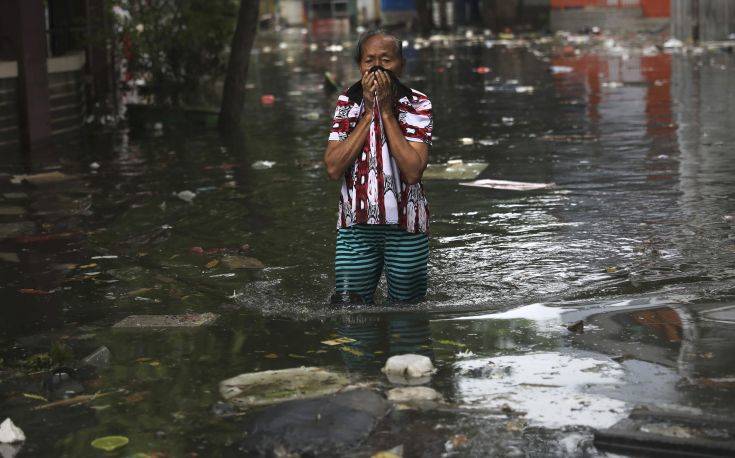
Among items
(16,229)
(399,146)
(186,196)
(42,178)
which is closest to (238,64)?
(42,178)

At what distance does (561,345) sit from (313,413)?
1378 millimetres

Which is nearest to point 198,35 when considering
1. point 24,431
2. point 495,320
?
point 495,320

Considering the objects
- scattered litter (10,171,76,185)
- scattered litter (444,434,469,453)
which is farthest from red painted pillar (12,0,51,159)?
scattered litter (444,434,469,453)

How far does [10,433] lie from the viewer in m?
4.13

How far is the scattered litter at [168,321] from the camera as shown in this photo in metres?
5.76

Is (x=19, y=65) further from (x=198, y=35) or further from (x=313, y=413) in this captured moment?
(x=313, y=413)

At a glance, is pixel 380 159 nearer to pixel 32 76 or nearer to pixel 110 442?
pixel 110 442

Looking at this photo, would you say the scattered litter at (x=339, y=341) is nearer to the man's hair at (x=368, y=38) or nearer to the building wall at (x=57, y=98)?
the man's hair at (x=368, y=38)

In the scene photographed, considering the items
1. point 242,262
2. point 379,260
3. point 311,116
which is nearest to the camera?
point 379,260

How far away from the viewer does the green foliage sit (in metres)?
14.5

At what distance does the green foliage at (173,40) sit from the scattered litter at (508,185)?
19.0ft

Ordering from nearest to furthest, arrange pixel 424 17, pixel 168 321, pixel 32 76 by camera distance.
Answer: pixel 168 321
pixel 32 76
pixel 424 17

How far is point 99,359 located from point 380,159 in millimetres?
1476

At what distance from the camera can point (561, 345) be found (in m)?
5.12
